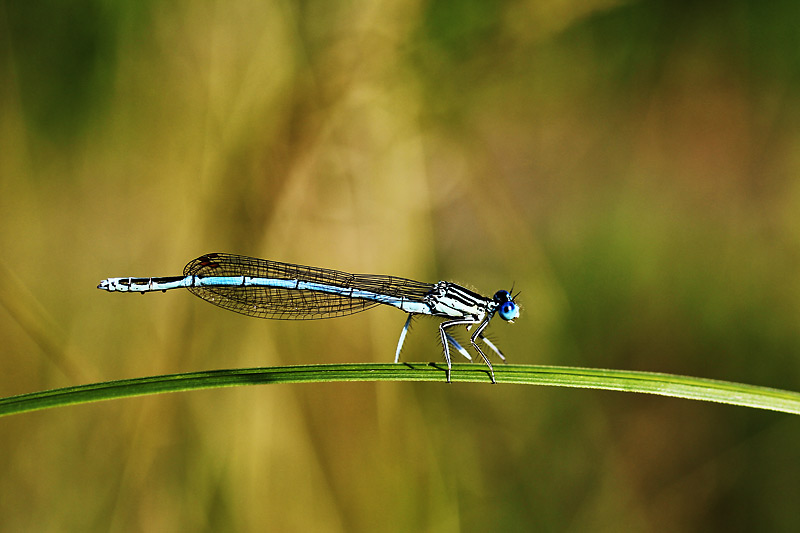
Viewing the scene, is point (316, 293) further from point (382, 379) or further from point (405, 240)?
point (382, 379)

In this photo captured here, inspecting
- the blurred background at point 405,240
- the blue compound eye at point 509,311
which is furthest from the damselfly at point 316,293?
the blurred background at point 405,240

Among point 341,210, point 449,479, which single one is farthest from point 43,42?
point 449,479

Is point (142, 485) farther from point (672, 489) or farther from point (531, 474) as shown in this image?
point (672, 489)

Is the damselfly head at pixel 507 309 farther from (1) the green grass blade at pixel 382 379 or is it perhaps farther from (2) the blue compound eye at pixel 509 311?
(1) the green grass blade at pixel 382 379

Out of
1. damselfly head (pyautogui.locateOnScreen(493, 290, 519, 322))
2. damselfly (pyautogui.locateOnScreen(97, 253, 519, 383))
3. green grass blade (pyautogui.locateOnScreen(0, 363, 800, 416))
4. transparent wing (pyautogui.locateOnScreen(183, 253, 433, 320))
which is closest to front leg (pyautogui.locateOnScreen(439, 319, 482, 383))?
damselfly (pyautogui.locateOnScreen(97, 253, 519, 383))

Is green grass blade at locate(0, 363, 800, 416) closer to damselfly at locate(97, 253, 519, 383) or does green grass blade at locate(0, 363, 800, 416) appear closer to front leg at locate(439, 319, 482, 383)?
front leg at locate(439, 319, 482, 383)

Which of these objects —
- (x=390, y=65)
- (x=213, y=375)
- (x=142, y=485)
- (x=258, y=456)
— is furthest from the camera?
(x=390, y=65)
